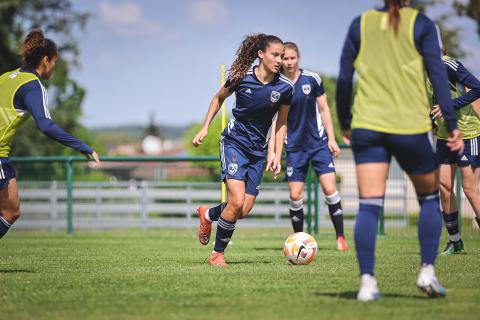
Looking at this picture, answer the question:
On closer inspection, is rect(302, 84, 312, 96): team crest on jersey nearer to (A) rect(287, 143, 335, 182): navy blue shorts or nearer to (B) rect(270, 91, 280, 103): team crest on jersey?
(A) rect(287, 143, 335, 182): navy blue shorts

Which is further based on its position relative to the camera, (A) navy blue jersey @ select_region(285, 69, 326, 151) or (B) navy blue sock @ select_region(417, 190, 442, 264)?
(A) navy blue jersey @ select_region(285, 69, 326, 151)

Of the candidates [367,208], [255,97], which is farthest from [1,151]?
[367,208]

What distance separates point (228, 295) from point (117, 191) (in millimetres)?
16640

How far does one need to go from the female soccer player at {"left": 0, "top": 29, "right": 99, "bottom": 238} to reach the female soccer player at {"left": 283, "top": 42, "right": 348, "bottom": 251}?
411 centimetres

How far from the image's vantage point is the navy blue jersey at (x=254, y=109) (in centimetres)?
840

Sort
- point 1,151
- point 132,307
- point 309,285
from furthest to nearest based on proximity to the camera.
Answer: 1. point 1,151
2. point 309,285
3. point 132,307

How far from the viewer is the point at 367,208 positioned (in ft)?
18.6

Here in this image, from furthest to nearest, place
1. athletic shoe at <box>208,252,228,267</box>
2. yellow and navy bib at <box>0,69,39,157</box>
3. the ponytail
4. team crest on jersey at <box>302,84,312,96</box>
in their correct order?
team crest on jersey at <box>302,84,312,96</box>
athletic shoe at <box>208,252,228,267</box>
yellow and navy bib at <box>0,69,39,157</box>
the ponytail

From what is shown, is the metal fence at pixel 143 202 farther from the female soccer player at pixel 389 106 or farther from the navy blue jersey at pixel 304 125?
the female soccer player at pixel 389 106

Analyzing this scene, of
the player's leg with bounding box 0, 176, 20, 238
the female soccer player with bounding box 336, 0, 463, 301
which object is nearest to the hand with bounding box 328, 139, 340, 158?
the player's leg with bounding box 0, 176, 20, 238

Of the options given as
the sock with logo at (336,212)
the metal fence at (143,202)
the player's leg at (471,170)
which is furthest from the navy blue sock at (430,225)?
the metal fence at (143,202)

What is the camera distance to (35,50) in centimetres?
769

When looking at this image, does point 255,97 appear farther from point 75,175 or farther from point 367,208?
point 75,175

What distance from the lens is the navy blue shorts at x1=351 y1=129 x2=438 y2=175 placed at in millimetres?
5492
